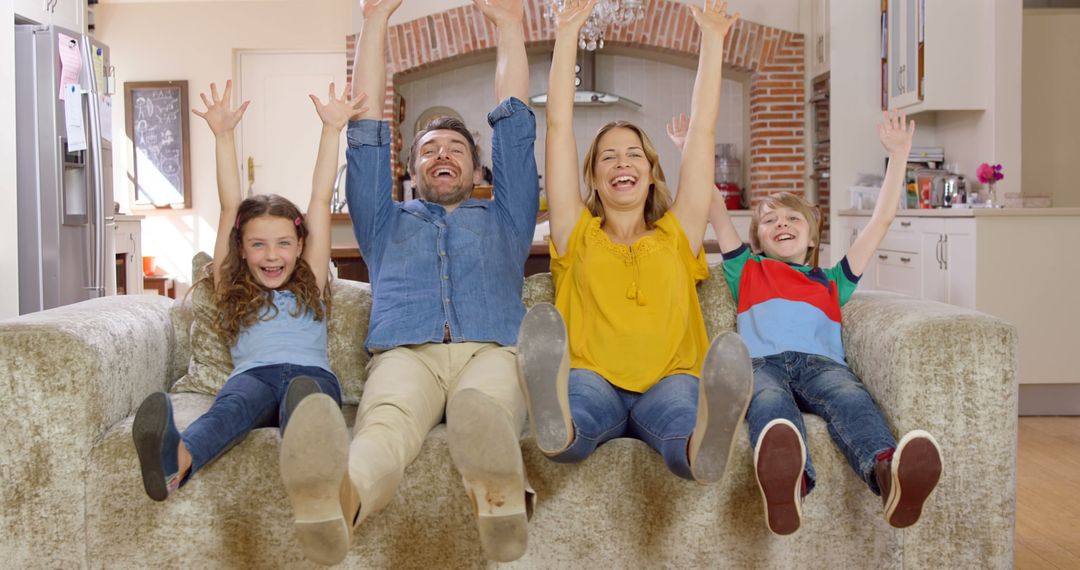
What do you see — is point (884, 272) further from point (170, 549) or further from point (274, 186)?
point (274, 186)

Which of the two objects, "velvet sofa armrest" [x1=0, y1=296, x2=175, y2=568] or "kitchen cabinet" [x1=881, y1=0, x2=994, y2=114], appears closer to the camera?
"velvet sofa armrest" [x1=0, y1=296, x2=175, y2=568]

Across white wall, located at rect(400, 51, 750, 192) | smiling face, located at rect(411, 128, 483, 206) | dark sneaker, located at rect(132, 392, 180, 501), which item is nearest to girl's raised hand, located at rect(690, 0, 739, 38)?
smiling face, located at rect(411, 128, 483, 206)

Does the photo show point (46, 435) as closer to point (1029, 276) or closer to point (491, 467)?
point (491, 467)

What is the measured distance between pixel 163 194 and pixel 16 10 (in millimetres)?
3619

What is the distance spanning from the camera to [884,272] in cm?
544

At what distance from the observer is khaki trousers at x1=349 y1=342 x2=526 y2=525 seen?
65.4 inches

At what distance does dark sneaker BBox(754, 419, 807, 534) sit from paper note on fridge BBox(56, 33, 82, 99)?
415 centimetres

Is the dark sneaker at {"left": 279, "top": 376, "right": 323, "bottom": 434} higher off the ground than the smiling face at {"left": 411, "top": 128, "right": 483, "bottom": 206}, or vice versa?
the smiling face at {"left": 411, "top": 128, "right": 483, "bottom": 206}

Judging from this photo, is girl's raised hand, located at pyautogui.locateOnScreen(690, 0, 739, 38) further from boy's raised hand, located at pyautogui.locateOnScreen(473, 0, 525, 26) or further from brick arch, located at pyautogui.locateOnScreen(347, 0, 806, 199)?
brick arch, located at pyautogui.locateOnScreen(347, 0, 806, 199)

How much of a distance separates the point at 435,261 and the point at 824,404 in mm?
888

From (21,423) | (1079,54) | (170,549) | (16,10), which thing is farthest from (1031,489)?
(16,10)

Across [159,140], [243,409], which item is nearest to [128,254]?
[159,140]

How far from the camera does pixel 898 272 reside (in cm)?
519

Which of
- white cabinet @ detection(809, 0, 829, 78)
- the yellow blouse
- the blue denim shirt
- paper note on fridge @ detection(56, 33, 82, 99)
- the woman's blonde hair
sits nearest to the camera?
the yellow blouse
